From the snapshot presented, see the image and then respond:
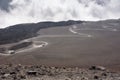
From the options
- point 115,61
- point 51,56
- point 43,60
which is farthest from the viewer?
point 51,56

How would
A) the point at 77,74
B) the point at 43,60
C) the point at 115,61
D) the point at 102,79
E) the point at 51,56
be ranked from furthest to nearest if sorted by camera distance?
1. the point at 51,56
2. the point at 43,60
3. the point at 115,61
4. the point at 77,74
5. the point at 102,79

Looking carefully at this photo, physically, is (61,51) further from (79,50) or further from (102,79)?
(102,79)

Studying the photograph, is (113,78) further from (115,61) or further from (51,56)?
(51,56)

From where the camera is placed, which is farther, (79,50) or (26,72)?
(79,50)

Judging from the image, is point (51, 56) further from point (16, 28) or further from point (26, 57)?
point (16, 28)

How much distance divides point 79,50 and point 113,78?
1433 inches

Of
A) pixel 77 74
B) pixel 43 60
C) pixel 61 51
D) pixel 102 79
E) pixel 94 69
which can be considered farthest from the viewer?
pixel 61 51

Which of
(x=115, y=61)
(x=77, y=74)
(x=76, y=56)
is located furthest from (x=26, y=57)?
(x=77, y=74)

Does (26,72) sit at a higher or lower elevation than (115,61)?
higher

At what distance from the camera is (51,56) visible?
191 ft

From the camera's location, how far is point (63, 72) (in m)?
30.8

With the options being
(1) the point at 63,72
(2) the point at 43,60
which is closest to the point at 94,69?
(1) the point at 63,72

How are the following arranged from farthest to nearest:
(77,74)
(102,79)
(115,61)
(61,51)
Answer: (61,51), (115,61), (77,74), (102,79)

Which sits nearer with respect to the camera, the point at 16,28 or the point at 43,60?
the point at 43,60
